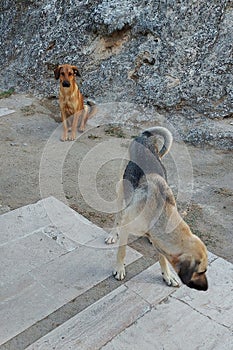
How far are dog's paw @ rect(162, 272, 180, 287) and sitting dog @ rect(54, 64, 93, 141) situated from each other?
3.80m

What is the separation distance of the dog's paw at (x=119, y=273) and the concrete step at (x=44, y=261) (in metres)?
0.09

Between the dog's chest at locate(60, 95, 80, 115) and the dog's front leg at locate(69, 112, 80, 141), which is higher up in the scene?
the dog's chest at locate(60, 95, 80, 115)

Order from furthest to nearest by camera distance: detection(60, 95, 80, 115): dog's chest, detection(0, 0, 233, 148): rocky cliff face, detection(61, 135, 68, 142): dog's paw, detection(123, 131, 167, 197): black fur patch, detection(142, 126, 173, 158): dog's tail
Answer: detection(0, 0, 233, 148): rocky cliff face
detection(60, 95, 80, 115): dog's chest
detection(61, 135, 68, 142): dog's paw
detection(142, 126, 173, 158): dog's tail
detection(123, 131, 167, 197): black fur patch

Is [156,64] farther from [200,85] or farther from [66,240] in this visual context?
[66,240]

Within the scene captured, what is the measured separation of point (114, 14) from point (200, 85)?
104 inches

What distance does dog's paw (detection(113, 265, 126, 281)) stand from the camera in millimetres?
4141

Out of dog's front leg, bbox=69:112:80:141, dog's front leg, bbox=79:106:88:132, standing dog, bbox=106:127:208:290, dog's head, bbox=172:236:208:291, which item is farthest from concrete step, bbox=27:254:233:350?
dog's front leg, bbox=79:106:88:132

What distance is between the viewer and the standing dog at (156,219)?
3221 millimetres

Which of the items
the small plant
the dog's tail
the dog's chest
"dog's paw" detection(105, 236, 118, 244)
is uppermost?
the dog's tail

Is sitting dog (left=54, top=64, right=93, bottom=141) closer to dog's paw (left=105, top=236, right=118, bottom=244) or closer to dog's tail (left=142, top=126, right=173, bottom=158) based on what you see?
dog's tail (left=142, top=126, right=173, bottom=158)

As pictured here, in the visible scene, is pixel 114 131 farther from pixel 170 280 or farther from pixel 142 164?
pixel 170 280

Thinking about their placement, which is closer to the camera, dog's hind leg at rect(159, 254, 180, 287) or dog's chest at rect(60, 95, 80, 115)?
dog's hind leg at rect(159, 254, 180, 287)

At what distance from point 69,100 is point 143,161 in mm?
3653

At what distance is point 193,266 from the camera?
125 inches
